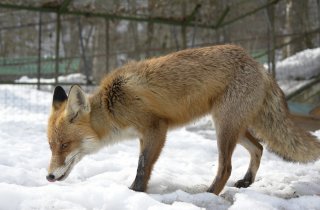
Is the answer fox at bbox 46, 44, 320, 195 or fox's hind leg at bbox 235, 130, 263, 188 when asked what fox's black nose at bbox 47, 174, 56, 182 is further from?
fox's hind leg at bbox 235, 130, 263, 188

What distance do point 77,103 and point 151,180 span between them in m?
0.93

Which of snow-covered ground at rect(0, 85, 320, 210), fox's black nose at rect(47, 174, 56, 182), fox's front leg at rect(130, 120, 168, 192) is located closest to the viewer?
snow-covered ground at rect(0, 85, 320, 210)

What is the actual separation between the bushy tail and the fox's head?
58.0 inches

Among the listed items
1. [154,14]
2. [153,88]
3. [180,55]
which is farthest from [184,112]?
[154,14]

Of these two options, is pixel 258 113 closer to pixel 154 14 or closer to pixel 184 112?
pixel 184 112

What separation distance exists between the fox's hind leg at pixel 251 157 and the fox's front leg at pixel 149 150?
0.85 meters

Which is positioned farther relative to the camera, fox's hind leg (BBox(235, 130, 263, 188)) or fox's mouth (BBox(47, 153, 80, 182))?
fox's hind leg (BBox(235, 130, 263, 188))

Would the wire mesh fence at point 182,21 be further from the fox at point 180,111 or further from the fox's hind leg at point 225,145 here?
the fox's hind leg at point 225,145

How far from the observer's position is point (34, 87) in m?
9.02

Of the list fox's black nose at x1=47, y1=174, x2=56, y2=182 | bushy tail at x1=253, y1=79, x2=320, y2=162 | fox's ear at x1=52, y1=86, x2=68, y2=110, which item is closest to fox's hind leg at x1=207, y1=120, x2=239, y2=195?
bushy tail at x1=253, y1=79, x2=320, y2=162

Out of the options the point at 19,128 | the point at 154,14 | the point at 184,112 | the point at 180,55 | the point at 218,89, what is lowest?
the point at 19,128

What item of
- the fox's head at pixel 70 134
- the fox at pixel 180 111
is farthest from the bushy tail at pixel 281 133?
the fox's head at pixel 70 134

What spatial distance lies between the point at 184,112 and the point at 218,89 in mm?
353

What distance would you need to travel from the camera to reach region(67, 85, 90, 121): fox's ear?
10.5 feet
